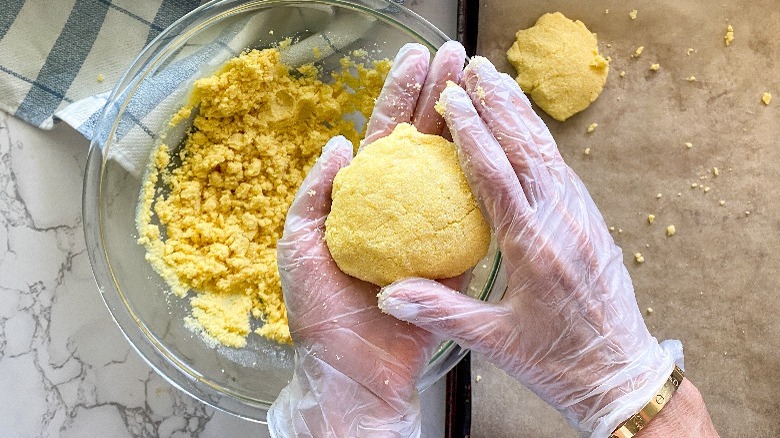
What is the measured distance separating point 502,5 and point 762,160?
0.66 meters

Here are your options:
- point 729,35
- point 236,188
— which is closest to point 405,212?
point 236,188

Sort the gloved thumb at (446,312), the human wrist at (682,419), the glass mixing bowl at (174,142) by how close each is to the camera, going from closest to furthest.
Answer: the gloved thumb at (446,312), the human wrist at (682,419), the glass mixing bowl at (174,142)

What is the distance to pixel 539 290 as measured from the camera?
1037 mm

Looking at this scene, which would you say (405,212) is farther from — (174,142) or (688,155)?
(688,155)

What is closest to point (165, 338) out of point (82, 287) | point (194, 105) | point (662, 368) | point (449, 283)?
point (82, 287)

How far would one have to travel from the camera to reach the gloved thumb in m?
1.00

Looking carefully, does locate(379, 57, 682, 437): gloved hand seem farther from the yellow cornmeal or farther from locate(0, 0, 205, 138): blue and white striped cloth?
locate(0, 0, 205, 138): blue and white striped cloth

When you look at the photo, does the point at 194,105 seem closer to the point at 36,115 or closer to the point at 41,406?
the point at 36,115

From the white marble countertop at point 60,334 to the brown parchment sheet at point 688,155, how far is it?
578 mm

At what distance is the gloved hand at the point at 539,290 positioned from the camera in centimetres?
102

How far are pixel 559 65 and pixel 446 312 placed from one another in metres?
0.65

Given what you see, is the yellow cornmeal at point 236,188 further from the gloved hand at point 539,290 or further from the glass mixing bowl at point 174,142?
the gloved hand at point 539,290

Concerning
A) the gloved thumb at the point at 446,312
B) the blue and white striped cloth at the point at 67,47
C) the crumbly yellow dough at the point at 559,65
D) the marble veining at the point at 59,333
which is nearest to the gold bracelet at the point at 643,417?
the gloved thumb at the point at 446,312

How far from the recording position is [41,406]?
1392 millimetres
